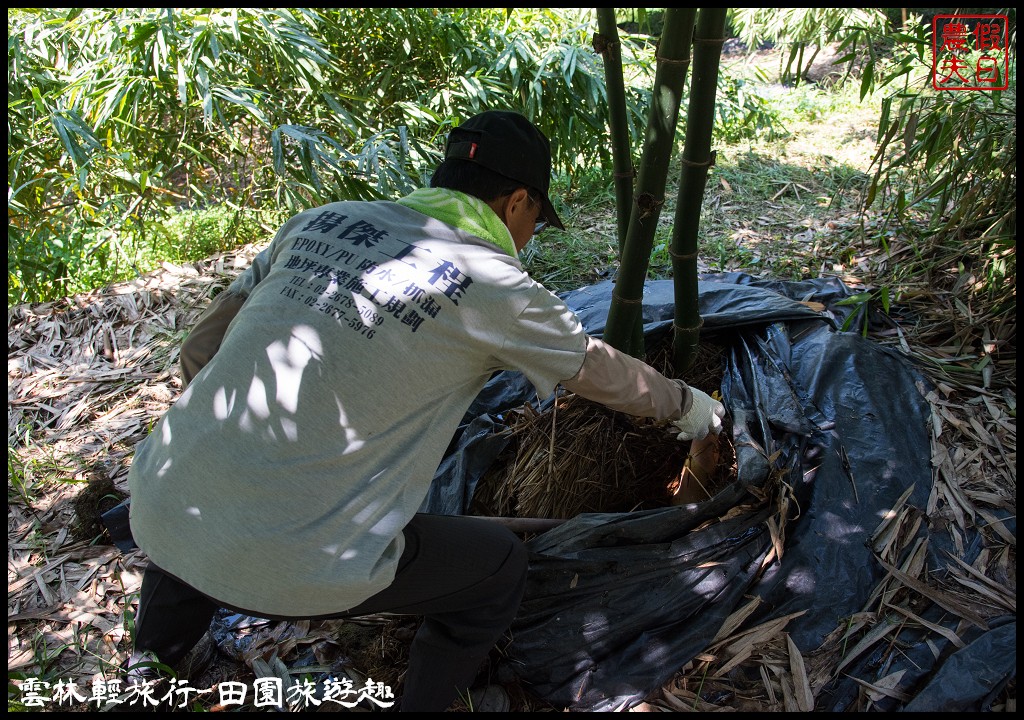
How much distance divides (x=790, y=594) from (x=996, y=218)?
60.9 inches

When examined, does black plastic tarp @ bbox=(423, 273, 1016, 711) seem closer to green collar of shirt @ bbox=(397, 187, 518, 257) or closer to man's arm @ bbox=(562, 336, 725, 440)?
man's arm @ bbox=(562, 336, 725, 440)

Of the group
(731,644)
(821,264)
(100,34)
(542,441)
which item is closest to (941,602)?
(731,644)

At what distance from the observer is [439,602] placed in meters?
1.48

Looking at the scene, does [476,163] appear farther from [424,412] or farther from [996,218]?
[996,218]

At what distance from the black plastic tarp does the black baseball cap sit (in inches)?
32.3

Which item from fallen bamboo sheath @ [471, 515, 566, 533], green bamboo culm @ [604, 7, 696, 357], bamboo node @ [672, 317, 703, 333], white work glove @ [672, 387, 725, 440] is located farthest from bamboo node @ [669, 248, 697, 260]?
fallen bamboo sheath @ [471, 515, 566, 533]

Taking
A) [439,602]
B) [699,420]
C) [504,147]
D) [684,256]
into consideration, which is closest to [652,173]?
[684,256]

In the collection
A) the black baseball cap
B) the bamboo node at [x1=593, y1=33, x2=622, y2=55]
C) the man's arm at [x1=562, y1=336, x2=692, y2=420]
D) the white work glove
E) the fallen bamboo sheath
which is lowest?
the fallen bamboo sheath

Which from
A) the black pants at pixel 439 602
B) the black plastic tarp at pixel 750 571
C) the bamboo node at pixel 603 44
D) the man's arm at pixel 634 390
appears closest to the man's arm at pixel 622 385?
the man's arm at pixel 634 390

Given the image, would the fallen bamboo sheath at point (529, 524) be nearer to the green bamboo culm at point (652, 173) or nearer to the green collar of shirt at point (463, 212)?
the green bamboo culm at point (652, 173)

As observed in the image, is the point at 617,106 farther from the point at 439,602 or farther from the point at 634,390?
the point at 439,602

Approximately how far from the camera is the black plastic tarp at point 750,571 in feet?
5.23

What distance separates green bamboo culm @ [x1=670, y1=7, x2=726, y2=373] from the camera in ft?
4.98

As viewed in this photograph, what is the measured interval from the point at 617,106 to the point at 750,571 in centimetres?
121
